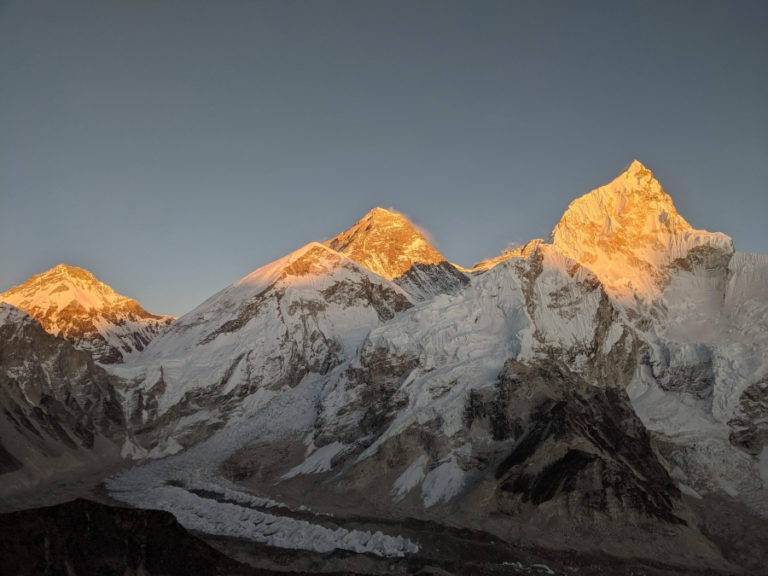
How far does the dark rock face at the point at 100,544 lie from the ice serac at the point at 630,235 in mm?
134599

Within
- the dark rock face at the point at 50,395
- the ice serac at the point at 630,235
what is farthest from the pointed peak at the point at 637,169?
the dark rock face at the point at 50,395

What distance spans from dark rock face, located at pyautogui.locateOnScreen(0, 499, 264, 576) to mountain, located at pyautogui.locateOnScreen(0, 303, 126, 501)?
229ft

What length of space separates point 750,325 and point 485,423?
68.2 metres

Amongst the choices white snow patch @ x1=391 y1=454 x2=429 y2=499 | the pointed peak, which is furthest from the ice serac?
white snow patch @ x1=391 y1=454 x2=429 y2=499

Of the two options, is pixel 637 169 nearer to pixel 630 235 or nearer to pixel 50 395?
pixel 630 235

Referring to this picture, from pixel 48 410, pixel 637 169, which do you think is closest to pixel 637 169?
pixel 637 169

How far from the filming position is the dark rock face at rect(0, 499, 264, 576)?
30.9 meters

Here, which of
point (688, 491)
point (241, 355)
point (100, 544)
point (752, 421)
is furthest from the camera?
point (241, 355)

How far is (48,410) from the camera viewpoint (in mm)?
132375

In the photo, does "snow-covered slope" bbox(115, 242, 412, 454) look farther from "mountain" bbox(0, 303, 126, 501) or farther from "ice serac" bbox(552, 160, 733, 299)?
"ice serac" bbox(552, 160, 733, 299)

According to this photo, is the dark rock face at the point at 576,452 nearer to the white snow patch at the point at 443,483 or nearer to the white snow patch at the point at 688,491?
the white snow patch at the point at 688,491

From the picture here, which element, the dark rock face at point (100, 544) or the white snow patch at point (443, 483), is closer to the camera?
the dark rock face at point (100, 544)

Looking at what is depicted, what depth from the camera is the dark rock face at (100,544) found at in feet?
101

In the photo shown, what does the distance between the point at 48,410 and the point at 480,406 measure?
94.1m
